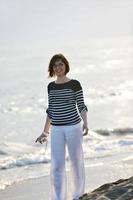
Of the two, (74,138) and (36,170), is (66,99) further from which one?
(36,170)

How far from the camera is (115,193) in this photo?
6637 mm

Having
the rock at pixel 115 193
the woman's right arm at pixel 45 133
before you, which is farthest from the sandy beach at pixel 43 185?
the woman's right arm at pixel 45 133

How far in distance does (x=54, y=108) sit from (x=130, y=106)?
2118 cm

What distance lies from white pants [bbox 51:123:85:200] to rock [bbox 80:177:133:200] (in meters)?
0.22

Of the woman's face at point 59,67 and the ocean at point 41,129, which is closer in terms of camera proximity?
the woman's face at point 59,67

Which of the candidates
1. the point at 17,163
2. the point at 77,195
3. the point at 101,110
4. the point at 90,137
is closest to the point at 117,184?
the point at 77,195

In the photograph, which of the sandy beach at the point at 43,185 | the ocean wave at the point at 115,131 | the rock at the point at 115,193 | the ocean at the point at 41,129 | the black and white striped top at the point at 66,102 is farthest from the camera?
the ocean wave at the point at 115,131

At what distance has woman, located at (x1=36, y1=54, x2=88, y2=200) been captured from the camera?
6996 millimetres

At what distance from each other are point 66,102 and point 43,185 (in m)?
2.96

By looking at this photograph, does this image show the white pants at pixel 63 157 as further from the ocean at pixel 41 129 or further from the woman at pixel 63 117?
the ocean at pixel 41 129

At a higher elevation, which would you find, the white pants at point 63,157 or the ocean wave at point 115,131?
the white pants at point 63,157

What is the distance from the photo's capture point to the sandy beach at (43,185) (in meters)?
8.88

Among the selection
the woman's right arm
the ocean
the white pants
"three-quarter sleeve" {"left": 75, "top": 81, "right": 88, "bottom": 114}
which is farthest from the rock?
the ocean

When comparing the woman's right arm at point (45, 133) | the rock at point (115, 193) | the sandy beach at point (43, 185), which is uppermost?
the woman's right arm at point (45, 133)
